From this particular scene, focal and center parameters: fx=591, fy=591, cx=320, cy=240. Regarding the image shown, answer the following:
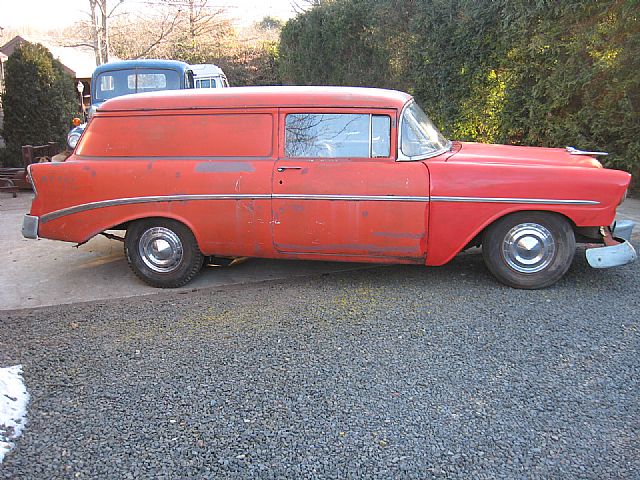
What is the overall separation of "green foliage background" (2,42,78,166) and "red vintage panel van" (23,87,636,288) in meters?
10.1

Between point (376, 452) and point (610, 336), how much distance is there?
2.13 m

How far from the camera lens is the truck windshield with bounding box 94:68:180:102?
39.0 feet

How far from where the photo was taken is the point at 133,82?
11977mm

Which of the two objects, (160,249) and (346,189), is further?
(160,249)

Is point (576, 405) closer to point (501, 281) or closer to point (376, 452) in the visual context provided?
point (376, 452)

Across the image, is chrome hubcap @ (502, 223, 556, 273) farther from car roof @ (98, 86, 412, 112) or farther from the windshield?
car roof @ (98, 86, 412, 112)

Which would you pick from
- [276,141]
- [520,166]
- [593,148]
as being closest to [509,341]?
[520,166]

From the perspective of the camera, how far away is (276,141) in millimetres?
5086

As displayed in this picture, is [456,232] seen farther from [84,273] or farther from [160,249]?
[84,273]

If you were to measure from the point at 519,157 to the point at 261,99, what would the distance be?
230 centimetres

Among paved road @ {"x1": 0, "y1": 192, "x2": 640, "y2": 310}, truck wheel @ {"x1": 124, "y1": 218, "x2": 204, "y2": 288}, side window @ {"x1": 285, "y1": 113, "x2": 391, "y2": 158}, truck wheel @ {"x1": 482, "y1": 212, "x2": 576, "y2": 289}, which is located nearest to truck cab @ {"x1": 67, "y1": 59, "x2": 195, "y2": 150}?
paved road @ {"x1": 0, "y1": 192, "x2": 640, "y2": 310}

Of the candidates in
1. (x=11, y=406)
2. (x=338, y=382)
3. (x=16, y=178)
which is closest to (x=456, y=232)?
(x=338, y=382)

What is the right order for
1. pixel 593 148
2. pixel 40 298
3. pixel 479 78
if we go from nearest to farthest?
pixel 40 298 < pixel 593 148 < pixel 479 78

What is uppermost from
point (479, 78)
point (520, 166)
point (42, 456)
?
point (479, 78)
